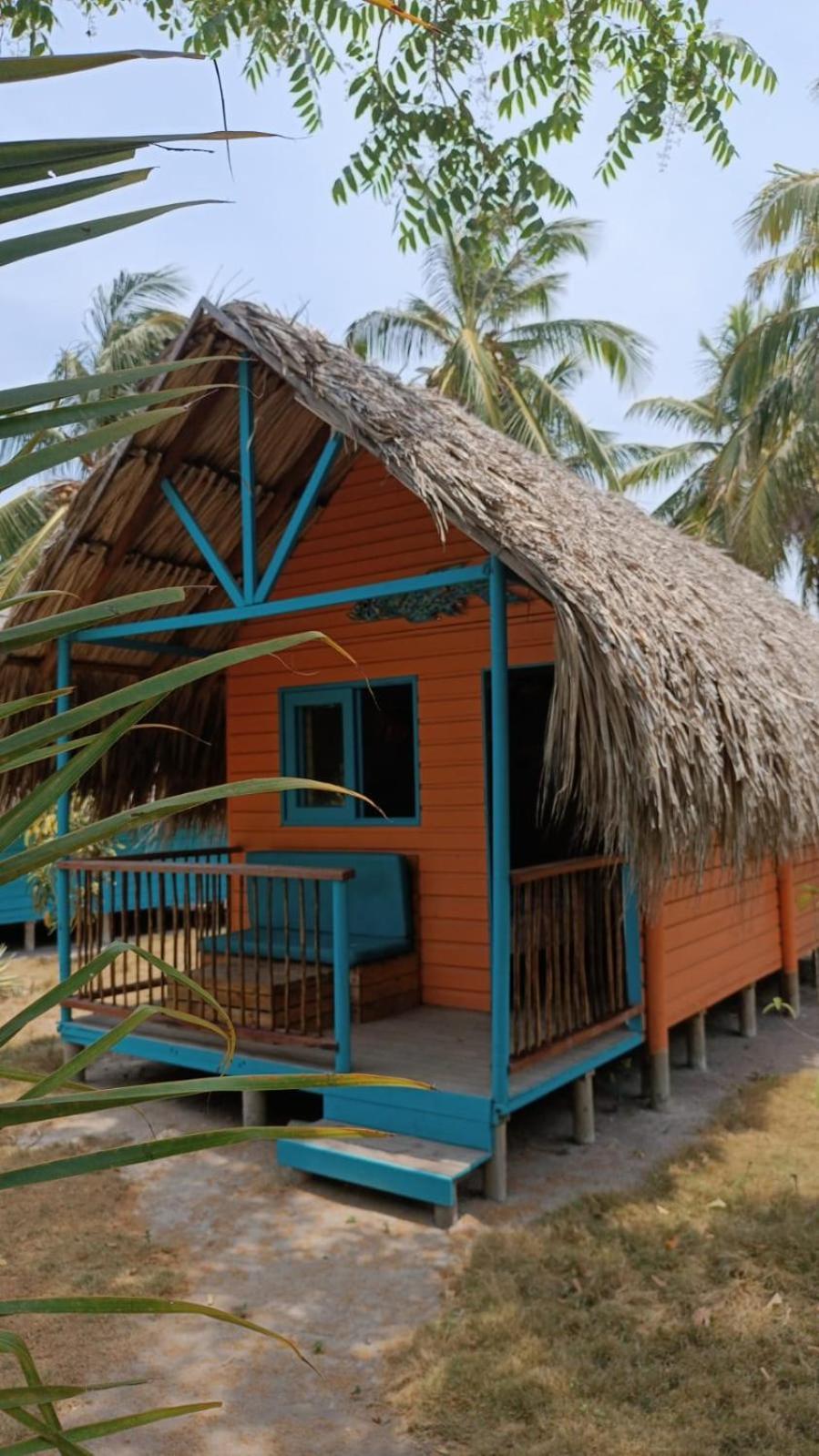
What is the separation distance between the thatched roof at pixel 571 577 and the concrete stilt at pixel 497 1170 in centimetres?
155

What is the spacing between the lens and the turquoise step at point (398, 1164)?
16.1 ft

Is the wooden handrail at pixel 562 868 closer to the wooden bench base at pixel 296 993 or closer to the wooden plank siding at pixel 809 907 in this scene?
the wooden bench base at pixel 296 993

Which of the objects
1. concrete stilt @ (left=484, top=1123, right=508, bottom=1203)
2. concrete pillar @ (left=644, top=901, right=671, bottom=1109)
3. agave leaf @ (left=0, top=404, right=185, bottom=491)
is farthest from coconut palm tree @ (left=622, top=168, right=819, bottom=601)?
agave leaf @ (left=0, top=404, right=185, bottom=491)

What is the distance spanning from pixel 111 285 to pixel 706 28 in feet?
61.6

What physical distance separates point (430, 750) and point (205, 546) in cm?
236

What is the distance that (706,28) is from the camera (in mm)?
5613

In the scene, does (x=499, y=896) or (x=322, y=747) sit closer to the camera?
(x=499, y=896)

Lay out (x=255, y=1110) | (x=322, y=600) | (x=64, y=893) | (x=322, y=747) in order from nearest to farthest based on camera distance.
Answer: (x=322, y=600), (x=255, y=1110), (x=64, y=893), (x=322, y=747)

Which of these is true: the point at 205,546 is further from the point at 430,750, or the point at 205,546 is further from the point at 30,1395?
the point at 30,1395

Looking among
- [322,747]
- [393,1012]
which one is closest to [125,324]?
[322,747]

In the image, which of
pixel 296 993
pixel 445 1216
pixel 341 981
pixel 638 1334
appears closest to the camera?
pixel 638 1334

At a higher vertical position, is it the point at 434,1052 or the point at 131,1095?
the point at 131,1095

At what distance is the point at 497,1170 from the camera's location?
5.23 metres

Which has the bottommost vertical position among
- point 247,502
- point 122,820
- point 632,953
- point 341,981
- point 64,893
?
point 632,953
